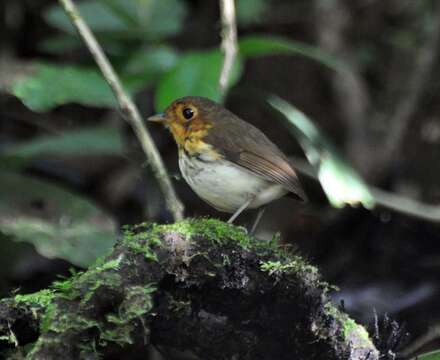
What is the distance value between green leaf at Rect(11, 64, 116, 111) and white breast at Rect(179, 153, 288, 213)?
4.10ft

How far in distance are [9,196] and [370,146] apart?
9.99ft

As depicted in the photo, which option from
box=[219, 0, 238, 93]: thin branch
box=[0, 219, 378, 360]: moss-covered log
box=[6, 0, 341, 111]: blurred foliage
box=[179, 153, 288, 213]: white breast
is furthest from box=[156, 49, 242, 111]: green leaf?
box=[0, 219, 378, 360]: moss-covered log

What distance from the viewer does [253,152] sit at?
11.3 feet

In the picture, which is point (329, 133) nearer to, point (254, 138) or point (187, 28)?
point (187, 28)

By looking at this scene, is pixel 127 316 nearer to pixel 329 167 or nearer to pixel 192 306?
pixel 192 306

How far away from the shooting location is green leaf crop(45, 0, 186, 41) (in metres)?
5.15

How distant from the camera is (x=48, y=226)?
4.47 meters

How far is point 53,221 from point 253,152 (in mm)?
1550

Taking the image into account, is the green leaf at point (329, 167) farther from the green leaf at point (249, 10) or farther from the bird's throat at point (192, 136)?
the green leaf at point (249, 10)

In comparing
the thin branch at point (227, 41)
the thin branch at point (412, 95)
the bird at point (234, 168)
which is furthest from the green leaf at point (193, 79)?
the thin branch at point (412, 95)

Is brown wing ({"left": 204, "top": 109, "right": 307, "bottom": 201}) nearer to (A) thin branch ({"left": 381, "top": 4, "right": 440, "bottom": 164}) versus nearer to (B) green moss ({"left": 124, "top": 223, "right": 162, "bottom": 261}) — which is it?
(B) green moss ({"left": 124, "top": 223, "right": 162, "bottom": 261})

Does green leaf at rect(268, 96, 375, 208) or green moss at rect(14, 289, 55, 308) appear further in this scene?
green leaf at rect(268, 96, 375, 208)

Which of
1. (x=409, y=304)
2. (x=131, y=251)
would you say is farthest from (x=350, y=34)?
(x=131, y=251)

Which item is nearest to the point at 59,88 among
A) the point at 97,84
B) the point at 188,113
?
the point at 97,84
